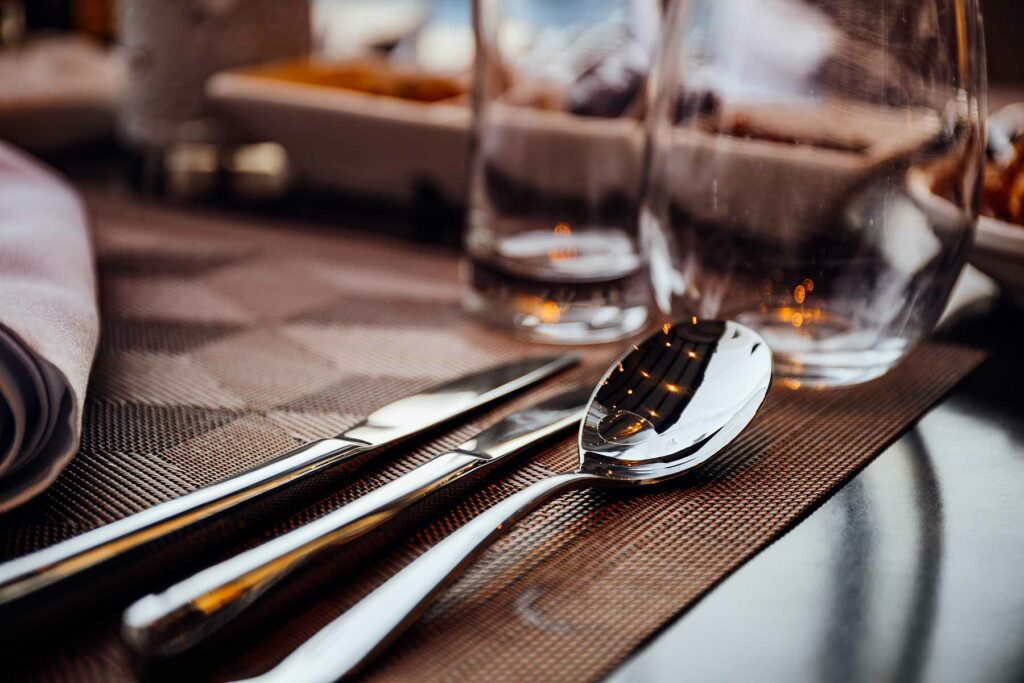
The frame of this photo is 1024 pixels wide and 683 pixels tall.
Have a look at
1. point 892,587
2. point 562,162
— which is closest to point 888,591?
point 892,587

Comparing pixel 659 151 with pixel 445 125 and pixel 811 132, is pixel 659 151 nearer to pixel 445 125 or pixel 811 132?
pixel 811 132

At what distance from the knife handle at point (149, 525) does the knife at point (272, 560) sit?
2 cm

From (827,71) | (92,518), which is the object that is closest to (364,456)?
(92,518)

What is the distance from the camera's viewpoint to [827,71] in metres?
0.29

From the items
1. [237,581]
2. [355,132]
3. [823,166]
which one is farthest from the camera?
[355,132]

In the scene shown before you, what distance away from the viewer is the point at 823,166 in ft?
0.99

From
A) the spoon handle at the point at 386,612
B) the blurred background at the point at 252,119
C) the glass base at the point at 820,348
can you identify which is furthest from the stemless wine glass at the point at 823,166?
the blurred background at the point at 252,119

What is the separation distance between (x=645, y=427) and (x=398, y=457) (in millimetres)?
70

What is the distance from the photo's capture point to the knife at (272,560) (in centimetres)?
17

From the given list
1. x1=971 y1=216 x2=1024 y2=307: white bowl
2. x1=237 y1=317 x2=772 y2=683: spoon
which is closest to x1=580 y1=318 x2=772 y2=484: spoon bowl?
x1=237 y1=317 x2=772 y2=683: spoon

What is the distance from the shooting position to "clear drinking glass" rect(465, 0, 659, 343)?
38 centimetres

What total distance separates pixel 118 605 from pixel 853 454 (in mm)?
200

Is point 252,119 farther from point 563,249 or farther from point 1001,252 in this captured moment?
point 1001,252

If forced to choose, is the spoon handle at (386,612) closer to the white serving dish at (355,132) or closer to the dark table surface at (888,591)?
the dark table surface at (888,591)
